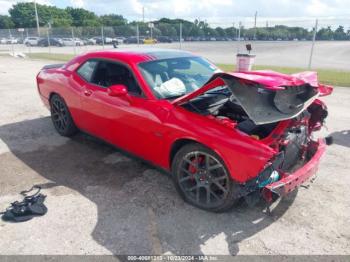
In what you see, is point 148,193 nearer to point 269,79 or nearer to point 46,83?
point 269,79

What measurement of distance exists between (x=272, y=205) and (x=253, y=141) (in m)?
0.99

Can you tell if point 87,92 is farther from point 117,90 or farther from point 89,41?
point 89,41

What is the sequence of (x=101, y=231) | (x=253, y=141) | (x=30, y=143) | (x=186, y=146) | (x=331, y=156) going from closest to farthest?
1. (x=253, y=141)
2. (x=101, y=231)
3. (x=186, y=146)
4. (x=331, y=156)
5. (x=30, y=143)

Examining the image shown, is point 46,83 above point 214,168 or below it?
above

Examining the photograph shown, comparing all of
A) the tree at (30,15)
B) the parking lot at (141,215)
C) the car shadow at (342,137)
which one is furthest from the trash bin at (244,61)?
the tree at (30,15)

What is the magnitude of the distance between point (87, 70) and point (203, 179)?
103 inches

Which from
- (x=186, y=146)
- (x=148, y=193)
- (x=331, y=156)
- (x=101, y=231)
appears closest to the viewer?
(x=101, y=231)

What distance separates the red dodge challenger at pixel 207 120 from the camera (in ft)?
9.72

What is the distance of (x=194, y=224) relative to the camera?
10.5 feet

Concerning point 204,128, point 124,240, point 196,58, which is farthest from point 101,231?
point 196,58

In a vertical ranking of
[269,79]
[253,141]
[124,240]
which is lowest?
[124,240]

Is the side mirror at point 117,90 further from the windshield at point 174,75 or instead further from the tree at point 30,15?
the tree at point 30,15

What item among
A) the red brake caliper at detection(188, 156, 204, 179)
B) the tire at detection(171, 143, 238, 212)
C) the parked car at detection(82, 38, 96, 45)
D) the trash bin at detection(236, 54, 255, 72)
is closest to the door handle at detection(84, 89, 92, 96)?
the tire at detection(171, 143, 238, 212)

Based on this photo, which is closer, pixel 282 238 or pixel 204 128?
pixel 282 238
